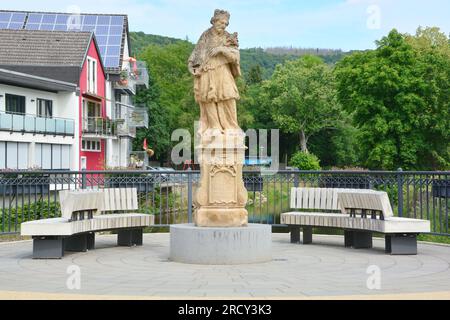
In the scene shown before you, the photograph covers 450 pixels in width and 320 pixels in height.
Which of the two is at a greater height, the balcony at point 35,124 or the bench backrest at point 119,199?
the balcony at point 35,124

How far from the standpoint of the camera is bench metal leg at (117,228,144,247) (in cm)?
1343

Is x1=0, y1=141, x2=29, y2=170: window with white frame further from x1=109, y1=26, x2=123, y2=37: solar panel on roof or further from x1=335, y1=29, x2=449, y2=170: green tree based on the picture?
x1=335, y1=29, x2=449, y2=170: green tree

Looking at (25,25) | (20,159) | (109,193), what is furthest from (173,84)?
(109,193)

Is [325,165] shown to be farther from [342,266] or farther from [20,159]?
[342,266]

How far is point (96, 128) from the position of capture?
49.5 metres

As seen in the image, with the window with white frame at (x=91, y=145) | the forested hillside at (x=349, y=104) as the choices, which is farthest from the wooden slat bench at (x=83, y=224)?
the window with white frame at (x=91, y=145)

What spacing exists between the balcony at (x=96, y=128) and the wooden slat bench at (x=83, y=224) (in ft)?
117

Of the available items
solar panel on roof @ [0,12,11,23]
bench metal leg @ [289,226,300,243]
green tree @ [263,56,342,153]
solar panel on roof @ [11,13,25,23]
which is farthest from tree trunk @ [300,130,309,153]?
bench metal leg @ [289,226,300,243]

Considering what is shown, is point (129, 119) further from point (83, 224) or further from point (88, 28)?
point (83, 224)

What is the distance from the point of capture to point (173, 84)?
254ft

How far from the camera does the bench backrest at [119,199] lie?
43.9ft

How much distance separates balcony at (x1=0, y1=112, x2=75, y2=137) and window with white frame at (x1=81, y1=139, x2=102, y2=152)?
3843mm

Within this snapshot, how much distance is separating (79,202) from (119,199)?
180 cm

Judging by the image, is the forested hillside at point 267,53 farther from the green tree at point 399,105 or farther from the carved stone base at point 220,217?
the carved stone base at point 220,217
